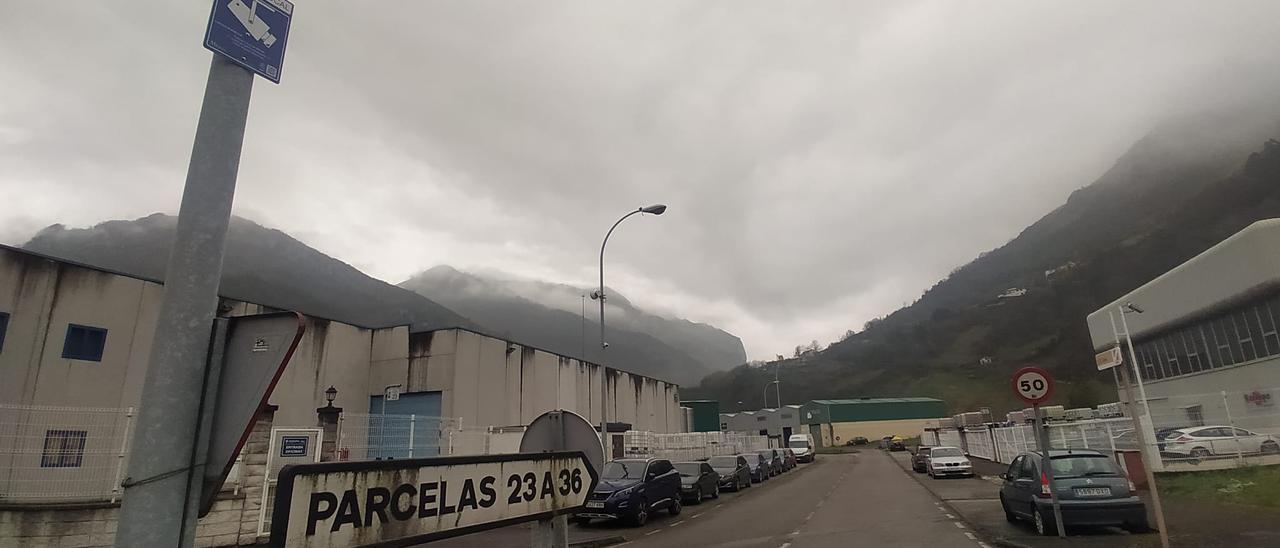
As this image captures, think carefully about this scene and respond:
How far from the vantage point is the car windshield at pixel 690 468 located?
24.3 meters

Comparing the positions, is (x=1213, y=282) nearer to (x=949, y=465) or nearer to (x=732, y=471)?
(x=949, y=465)

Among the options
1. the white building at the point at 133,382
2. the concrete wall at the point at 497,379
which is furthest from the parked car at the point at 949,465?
the white building at the point at 133,382

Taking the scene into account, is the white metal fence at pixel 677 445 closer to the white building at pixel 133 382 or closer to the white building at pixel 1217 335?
the white building at pixel 133 382

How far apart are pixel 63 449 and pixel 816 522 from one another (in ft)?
52.0

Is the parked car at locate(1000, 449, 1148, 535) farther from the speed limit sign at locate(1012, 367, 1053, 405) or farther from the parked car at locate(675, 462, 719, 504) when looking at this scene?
the parked car at locate(675, 462, 719, 504)

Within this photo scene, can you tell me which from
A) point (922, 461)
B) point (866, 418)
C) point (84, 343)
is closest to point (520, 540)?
point (84, 343)

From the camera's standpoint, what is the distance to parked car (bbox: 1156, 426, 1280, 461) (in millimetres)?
19109

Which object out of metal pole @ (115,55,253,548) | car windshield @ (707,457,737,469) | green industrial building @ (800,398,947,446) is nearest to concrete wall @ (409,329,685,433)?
car windshield @ (707,457,737,469)

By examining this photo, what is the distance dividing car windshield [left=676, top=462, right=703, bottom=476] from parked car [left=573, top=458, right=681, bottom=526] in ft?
11.8

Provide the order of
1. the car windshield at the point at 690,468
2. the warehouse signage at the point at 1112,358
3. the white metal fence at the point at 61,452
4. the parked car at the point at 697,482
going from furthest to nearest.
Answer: the car windshield at the point at 690,468
the parked car at the point at 697,482
the white metal fence at the point at 61,452
the warehouse signage at the point at 1112,358

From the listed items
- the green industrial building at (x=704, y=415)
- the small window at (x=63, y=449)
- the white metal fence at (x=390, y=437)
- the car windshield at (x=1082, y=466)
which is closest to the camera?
the small window at (x=63, y=449)

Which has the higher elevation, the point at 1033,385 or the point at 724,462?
the point at 1033,385

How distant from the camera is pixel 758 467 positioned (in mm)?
35094

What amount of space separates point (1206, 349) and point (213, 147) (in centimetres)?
4536
